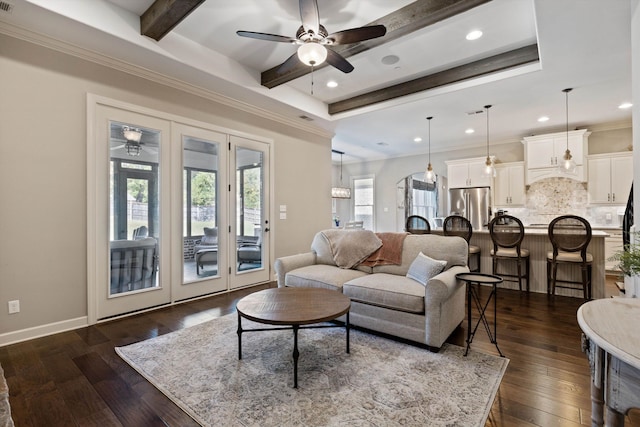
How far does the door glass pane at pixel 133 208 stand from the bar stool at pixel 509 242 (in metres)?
4.67

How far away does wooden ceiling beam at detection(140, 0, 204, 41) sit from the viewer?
2619 mm

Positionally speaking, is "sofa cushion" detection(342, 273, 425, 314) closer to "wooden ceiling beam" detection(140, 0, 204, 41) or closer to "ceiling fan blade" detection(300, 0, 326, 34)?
"ceiling fan blade" detection(300, 0, 326, 34)

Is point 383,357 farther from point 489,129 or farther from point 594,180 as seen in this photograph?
point 594,180

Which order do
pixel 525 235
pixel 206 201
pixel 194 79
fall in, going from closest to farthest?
pixel 194 79
pixel 206 201
pixel 525 235

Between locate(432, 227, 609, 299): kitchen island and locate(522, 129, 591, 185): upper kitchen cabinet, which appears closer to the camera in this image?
locate(432, 227, 609, 299): kitchen island

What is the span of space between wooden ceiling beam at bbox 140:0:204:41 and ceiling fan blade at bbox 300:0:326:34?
0.91 m

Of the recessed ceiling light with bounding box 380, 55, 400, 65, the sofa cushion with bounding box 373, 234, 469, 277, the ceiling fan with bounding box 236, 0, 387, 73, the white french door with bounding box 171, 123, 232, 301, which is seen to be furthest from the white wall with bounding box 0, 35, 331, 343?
the sofa cushion with bounding box 373, 234, 469, 277

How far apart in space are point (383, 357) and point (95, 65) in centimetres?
405

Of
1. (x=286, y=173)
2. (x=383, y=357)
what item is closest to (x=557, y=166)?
(x=286, y=173)

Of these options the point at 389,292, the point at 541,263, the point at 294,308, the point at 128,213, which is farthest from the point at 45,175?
the point at 541,263

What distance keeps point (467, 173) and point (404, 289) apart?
5.47 metres

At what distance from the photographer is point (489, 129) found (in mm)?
6273

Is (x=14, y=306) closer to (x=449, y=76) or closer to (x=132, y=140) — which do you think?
(x=132, y=140)

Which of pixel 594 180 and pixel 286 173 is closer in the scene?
pixel 286 173
